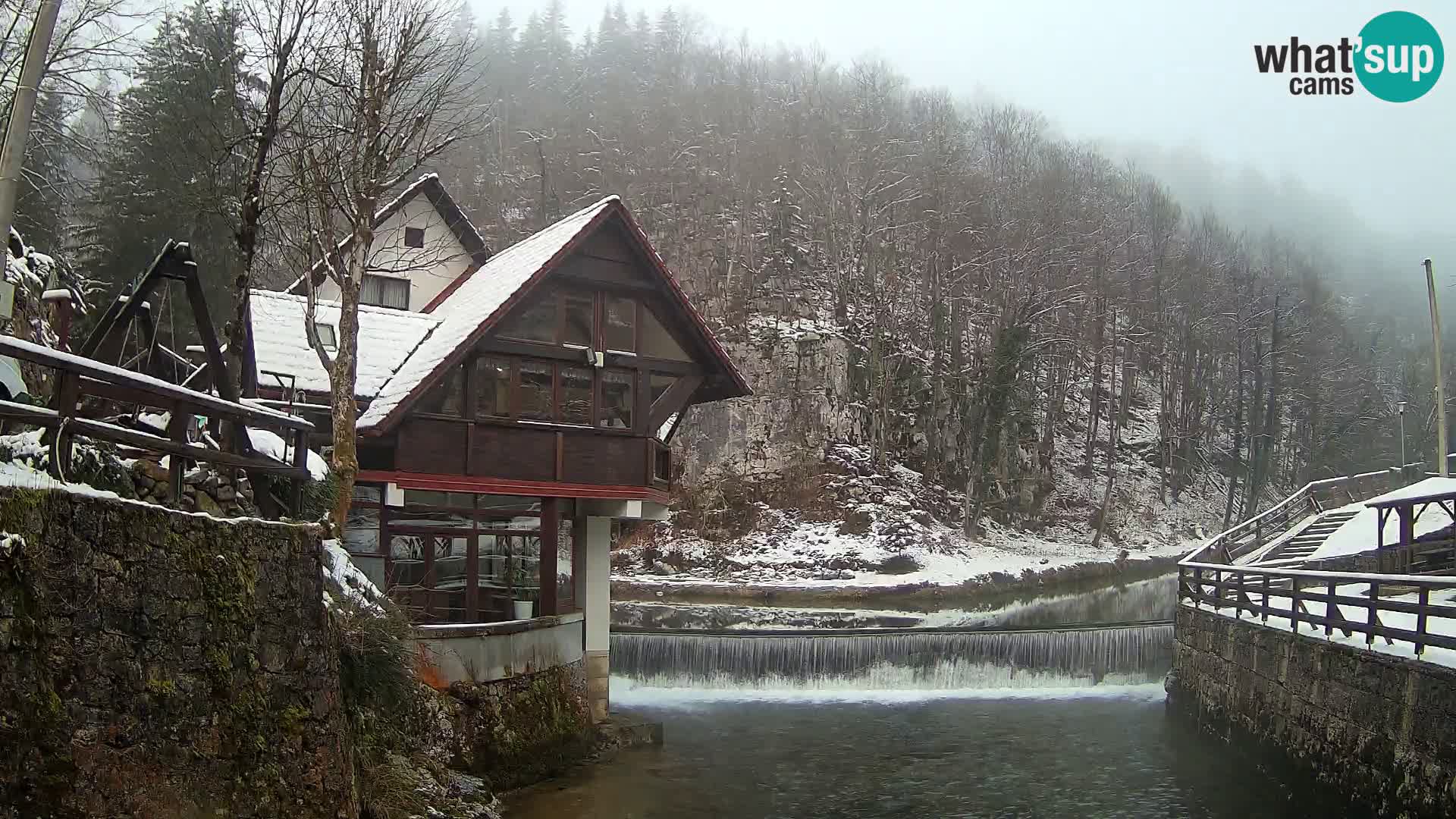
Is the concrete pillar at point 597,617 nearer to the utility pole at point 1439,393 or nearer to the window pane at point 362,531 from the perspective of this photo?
the window pane at point 362,531

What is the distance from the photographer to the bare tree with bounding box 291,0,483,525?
14.9 meters

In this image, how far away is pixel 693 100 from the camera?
69.0 meters

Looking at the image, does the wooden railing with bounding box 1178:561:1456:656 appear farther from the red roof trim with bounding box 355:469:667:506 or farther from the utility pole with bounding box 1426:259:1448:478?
the red roof trim with bounding box 355:469:667:506

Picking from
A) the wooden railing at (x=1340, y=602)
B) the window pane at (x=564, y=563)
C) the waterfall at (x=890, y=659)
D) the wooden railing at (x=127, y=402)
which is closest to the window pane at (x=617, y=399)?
the window pane at (x=564, y=563)

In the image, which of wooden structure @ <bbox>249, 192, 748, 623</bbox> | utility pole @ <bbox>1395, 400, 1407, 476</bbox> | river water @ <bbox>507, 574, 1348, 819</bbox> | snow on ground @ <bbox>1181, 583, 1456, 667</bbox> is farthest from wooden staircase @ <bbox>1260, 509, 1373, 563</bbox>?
utility pole @ <bbox>1395, 400, 1407, 476</bbox>

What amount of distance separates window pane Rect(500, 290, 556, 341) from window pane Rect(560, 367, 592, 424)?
689mm

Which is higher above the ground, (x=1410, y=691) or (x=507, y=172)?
(x=507, y=172)

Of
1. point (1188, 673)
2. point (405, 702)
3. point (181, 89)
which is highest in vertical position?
point (181, 89)

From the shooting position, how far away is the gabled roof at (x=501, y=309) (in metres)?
17.5

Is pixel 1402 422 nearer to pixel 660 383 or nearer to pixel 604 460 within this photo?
pixel 660 383

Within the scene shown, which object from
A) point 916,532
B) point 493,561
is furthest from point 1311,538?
point 493,561

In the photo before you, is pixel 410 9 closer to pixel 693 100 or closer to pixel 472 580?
pixel 472 580

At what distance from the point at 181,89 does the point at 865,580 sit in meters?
26.2

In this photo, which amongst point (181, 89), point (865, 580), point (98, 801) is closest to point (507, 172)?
point (181, 89)
